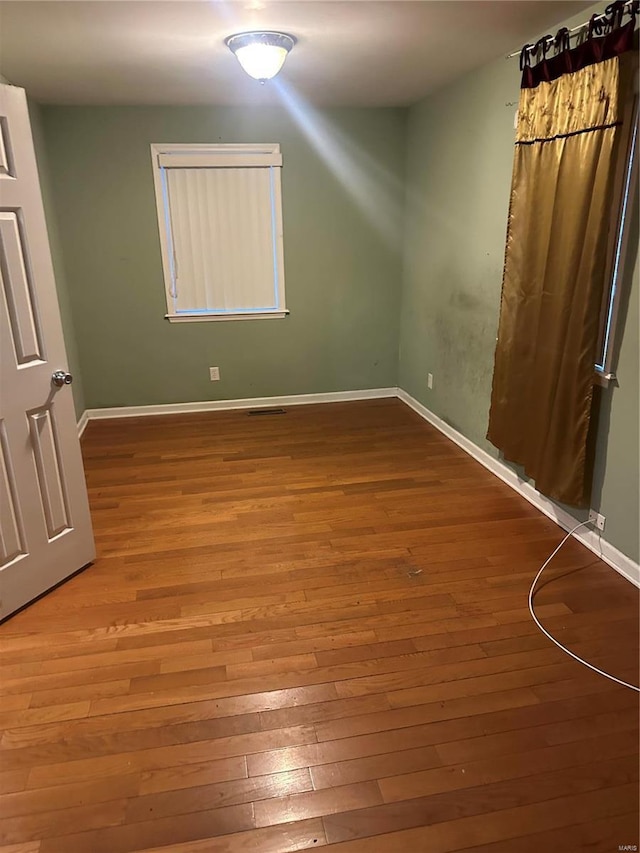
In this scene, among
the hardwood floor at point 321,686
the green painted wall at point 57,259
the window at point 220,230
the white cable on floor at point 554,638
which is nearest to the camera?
the hardwood floor at point 321,686

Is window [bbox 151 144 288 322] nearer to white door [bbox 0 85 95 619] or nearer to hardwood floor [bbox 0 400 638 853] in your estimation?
hardwood floor [bbox 0 400 638 853]

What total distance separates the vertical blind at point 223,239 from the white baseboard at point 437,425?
82 cm

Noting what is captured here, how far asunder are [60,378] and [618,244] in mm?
2403

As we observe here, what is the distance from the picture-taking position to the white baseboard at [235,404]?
4.82 m

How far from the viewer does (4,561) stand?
2.32m

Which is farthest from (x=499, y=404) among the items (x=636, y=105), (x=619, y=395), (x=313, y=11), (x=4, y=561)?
(x=4, y=561)

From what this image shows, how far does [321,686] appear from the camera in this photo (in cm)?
200

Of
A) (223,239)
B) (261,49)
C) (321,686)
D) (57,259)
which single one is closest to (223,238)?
(223,239)

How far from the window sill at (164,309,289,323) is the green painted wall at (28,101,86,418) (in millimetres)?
748

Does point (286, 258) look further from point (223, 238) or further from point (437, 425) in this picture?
point (437, 425)

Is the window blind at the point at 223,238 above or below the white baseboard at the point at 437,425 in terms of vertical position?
above

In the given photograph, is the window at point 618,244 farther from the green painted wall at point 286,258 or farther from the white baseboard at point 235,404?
the white baseboard at point 235,404

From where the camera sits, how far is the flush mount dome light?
265cm

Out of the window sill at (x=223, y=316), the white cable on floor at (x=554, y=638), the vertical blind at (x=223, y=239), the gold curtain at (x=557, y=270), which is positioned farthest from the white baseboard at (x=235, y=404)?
the white cable on floor at (x=554, y=638)
